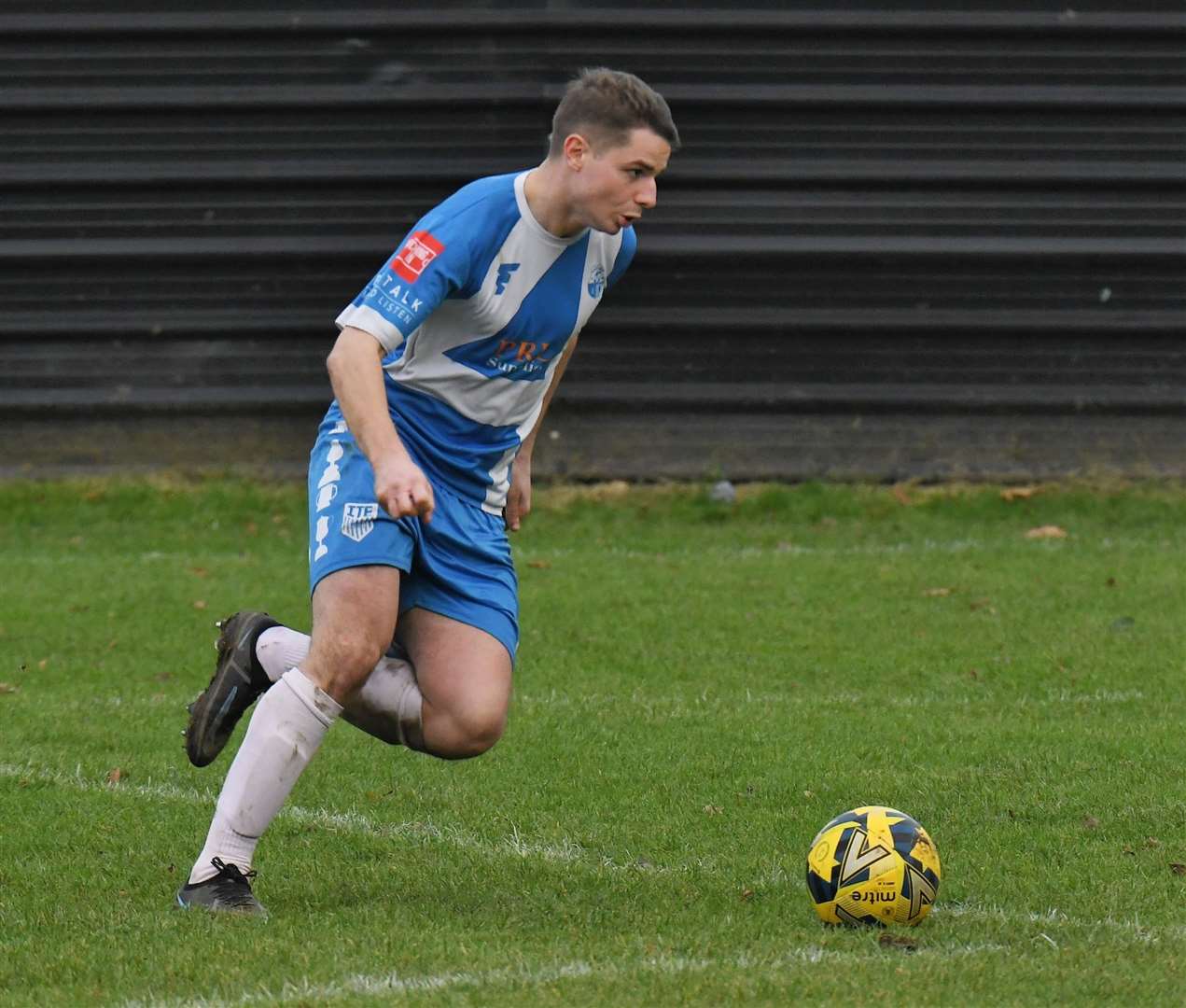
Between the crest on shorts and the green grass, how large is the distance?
0.95m

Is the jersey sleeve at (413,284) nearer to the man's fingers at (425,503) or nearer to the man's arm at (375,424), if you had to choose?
the man's arm at (375,424)

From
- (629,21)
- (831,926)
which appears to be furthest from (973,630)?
(629,21)

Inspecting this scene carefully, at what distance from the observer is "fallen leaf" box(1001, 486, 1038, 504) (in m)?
12.2

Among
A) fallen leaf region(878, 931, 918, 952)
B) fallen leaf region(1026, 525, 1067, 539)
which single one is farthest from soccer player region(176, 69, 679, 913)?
fallen leaf region(1026, 525, 1067, 539)

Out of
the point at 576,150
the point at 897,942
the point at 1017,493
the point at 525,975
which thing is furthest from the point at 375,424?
the point at 1017,493

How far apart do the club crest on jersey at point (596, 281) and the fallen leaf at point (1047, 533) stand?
6724 millimetres

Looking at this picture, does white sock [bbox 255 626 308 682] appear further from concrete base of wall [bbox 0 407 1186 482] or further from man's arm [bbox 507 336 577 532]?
concrete base of wall [bbox 0 407 1186 482]

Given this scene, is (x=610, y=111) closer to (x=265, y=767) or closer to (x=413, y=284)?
(x=413, y=284)

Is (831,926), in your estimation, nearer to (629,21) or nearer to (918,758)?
(918,758)

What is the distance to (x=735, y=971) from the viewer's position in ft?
12.8

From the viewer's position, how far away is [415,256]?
14.9ft

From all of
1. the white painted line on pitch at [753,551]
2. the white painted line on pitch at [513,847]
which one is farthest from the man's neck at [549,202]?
the white painted line on pitch at [753,551]

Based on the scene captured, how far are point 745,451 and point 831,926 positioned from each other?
822 cm

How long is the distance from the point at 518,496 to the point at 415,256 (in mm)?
1080
